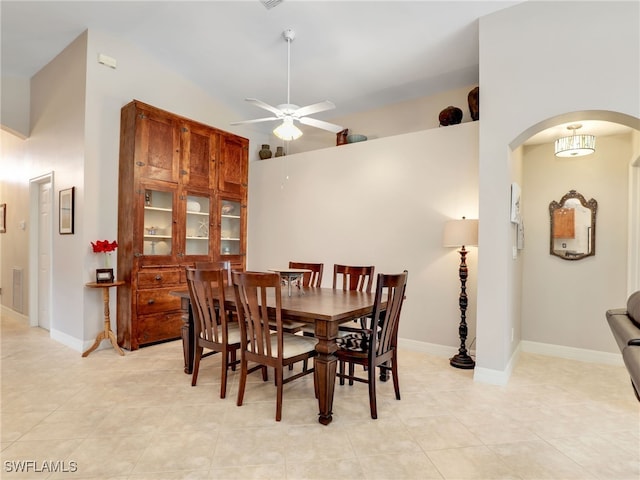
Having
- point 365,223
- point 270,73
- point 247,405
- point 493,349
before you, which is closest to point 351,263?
point 365,223

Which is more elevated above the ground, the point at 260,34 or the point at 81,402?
the point at 260,34

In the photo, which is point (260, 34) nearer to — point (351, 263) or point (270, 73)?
point (270, 73)

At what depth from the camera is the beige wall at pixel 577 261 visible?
377 cm

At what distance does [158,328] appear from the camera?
13.4 ft

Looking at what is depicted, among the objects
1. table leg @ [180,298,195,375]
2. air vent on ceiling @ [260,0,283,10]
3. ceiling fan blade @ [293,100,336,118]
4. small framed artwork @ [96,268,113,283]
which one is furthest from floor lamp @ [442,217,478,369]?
small framed artwork @ [96,268,113,283]

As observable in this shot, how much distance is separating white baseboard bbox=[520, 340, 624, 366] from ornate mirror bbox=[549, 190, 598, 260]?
40.6 inches

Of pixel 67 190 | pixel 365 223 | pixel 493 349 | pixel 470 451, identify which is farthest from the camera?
pixel 365 223

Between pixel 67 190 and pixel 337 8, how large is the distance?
3.60m

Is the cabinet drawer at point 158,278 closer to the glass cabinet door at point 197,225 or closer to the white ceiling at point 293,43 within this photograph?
the glass cabinet door at point 197,225

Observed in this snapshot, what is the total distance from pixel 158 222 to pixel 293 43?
2596 millimetres

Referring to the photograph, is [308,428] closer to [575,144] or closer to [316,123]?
[316,123]

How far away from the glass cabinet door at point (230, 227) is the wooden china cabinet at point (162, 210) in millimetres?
40

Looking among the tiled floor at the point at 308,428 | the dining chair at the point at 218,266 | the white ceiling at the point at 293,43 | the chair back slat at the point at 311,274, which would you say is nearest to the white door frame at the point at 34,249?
the white ceiling at the point at 293,43

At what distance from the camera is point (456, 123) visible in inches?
156
